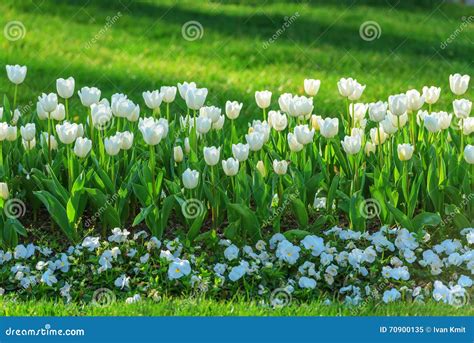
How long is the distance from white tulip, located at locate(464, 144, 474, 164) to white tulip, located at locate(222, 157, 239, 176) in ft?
4.15

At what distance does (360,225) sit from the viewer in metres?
5.04

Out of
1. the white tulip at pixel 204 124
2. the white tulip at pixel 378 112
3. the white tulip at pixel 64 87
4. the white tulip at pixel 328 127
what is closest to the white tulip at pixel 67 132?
the white tulip at pixel 64 87

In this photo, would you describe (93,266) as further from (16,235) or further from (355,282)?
(355,282)

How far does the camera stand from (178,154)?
5164 mm

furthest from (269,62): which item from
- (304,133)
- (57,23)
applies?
(304,133)

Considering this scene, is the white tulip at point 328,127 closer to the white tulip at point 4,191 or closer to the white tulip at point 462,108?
the white tulip at point 462,108

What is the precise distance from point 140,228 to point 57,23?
6694 millimetres

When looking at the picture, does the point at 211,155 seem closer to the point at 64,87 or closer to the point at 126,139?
the point at 126,139

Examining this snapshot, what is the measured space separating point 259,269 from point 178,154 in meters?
0.82

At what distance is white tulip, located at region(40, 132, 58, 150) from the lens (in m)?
5.32

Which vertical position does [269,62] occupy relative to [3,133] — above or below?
above

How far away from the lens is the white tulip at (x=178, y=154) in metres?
5.14

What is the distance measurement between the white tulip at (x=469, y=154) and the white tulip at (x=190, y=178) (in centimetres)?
148

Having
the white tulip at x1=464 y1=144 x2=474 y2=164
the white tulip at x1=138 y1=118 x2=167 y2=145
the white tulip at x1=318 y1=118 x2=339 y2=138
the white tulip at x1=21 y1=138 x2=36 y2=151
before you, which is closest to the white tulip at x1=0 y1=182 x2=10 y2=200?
the white tulip at x1=21 y1=138 x2=36 y2=151
